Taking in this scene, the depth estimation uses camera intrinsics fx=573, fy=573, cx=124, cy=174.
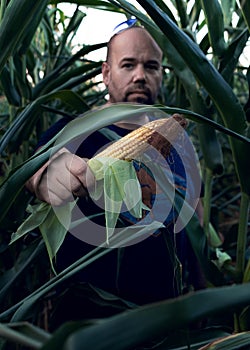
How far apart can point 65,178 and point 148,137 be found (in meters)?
0.10

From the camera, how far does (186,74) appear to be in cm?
81

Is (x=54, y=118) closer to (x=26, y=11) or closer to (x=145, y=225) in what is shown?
(x=145, y=225)

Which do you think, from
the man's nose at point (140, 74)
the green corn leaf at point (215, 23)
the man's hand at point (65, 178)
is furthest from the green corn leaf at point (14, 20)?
the man's nose at point (140, 74)

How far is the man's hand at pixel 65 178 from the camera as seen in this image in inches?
22.1

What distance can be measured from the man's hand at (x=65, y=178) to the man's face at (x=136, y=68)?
48 centimetres

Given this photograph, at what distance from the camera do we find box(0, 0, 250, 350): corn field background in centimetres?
26

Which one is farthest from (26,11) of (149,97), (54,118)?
(54,118)

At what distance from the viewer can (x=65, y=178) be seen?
579 mm

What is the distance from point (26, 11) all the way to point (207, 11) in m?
0.29

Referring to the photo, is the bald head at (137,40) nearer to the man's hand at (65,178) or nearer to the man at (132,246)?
the man at (132,246)

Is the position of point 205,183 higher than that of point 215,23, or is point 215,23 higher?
point 215,23

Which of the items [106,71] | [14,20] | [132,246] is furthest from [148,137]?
[106,71]

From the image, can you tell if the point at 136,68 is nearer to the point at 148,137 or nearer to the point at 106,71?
the point at 106,71

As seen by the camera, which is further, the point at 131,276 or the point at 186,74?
the point at 131,276
